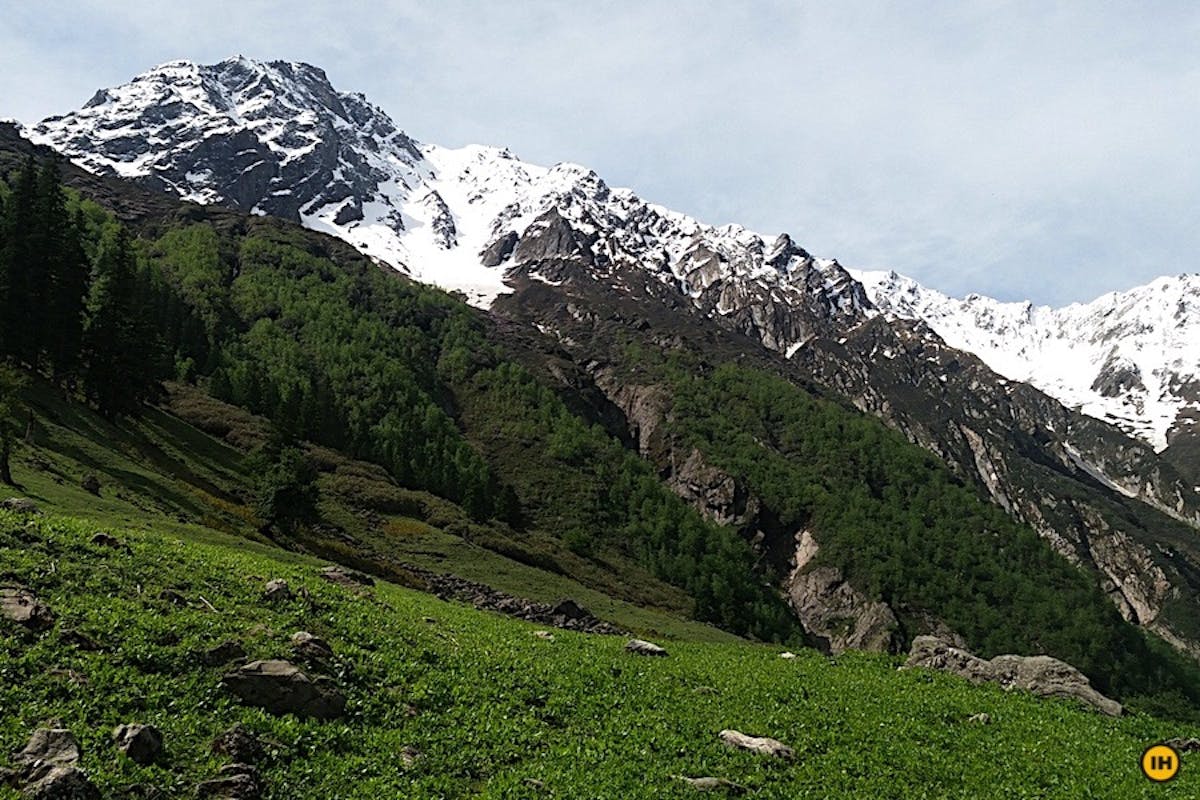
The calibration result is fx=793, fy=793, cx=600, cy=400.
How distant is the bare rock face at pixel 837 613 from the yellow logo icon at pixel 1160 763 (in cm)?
15396

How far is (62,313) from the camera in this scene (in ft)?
257

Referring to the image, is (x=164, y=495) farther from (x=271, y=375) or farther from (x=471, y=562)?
(x=271, y=375)

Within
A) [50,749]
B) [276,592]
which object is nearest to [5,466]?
[276,592]

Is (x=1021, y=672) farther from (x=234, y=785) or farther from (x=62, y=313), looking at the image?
(x=62, y=313)

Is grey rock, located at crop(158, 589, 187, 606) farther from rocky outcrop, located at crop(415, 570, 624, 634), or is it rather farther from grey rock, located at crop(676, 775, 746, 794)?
rocky outcrop, located at crop(415, 570, 624, 634)

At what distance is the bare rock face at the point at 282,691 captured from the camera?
1653 centimetres

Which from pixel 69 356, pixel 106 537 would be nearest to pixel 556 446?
pixel 69 356

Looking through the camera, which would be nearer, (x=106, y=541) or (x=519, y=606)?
(x=106, y=541)

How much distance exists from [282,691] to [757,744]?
1115 centimetres

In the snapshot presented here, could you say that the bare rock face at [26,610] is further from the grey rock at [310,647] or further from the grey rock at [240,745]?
the grey rock at [240,745]

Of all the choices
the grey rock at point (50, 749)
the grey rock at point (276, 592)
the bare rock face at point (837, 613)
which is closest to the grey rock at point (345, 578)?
the grey rock at point (276, 592)

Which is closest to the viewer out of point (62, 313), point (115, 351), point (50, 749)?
point (50, 749)

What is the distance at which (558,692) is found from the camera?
22.0 m

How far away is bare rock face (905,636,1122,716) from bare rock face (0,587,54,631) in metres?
29.7
